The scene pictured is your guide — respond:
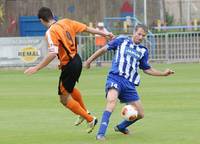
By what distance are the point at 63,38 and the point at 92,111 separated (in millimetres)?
3827

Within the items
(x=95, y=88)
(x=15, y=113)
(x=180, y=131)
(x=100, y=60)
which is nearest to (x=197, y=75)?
(x=95, y=88)

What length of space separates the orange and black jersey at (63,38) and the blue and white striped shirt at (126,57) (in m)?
0.60

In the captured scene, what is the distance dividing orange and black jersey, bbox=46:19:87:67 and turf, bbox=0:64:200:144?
1.23m

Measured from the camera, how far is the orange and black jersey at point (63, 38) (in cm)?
1149

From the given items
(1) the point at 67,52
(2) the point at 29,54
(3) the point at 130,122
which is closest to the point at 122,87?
(3) the point at 130,122

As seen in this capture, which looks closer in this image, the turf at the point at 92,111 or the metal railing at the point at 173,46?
the turf at the point at 92,111

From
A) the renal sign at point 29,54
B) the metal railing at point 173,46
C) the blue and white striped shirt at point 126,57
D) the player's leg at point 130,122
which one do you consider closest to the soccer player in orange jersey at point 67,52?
the blue and white striped shirt at point 126,57

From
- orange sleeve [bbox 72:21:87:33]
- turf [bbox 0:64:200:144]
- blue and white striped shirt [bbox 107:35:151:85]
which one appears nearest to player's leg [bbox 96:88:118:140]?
turf [bbox 0:64:200:144]

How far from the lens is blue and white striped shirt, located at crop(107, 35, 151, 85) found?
452 inches

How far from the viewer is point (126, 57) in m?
11.5

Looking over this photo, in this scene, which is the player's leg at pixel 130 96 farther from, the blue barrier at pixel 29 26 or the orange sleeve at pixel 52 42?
the blue barrier at pixel 29 26

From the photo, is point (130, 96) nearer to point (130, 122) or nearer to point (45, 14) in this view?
point (130, 122)

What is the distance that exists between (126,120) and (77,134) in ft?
2.72

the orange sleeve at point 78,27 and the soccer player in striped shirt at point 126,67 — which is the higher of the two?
the orange sleeve at point 78,27
